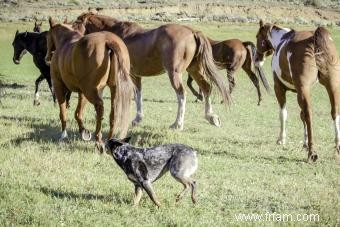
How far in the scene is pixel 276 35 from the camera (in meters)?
10.5

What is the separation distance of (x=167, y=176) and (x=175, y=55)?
4203 millimetres

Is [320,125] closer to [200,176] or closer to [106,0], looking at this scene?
[200,176]

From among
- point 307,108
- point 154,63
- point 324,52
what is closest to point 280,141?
point 307,108

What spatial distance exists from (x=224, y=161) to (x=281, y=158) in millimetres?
1172

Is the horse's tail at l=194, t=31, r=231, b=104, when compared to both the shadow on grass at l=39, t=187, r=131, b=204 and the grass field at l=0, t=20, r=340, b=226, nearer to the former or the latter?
the grass field at l=0, t=20, r=340, b=226

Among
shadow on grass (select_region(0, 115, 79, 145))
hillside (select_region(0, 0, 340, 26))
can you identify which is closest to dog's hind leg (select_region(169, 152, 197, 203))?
shadow on grass (select_region(0, 115, 79, 145))

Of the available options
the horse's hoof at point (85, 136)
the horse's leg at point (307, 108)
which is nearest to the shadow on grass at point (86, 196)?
the horse's hoof at point (85, 136)

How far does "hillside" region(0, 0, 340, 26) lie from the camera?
5703 cm

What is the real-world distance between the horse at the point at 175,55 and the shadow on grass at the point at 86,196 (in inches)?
201

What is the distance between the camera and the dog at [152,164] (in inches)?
223

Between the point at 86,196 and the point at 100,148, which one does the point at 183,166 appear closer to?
the point at 86,196

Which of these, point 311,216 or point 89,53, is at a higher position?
point 89,53

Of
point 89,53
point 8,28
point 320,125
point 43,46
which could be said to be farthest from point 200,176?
point 8,28

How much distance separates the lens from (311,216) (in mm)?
5734
